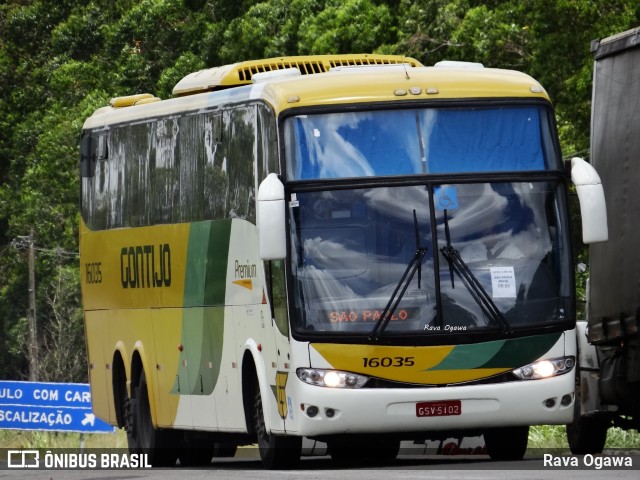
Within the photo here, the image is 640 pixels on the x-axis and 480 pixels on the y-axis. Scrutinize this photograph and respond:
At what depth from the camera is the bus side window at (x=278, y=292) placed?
15.8 metres

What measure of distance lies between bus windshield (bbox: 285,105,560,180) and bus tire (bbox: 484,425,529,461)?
2671mm

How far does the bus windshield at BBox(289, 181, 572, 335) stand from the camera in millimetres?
15477

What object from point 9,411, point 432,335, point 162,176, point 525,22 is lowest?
point 9,411

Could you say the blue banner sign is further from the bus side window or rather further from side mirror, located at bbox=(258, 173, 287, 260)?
side mirror, located at bbox=(258, 173, 287, 260)

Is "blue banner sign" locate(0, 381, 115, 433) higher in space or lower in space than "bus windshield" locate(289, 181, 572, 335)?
lower

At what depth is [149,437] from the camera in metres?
21.2

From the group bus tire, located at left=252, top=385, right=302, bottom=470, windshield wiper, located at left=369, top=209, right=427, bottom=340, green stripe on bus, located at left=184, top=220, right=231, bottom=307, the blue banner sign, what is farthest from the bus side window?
the blue banner sign

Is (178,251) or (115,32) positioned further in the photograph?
(115,32)

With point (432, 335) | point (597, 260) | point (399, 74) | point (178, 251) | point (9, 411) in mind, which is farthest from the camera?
point (9, 411)

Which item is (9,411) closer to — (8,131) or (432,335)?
(432,335)

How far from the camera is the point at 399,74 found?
16562 mm

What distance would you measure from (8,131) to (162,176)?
44835 mm

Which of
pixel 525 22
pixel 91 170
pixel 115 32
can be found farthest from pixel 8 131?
pixel 91 170

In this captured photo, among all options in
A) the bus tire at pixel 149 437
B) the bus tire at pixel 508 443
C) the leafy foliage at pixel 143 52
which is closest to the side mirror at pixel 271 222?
the bus tire at pixel 508 443
